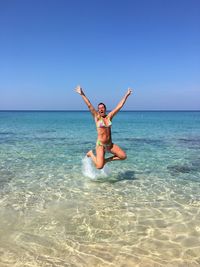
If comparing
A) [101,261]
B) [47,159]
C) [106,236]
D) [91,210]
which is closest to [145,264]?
[101,261]

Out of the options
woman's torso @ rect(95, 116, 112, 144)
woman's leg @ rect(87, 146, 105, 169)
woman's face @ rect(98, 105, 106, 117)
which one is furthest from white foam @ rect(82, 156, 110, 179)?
woman's face @ rect(98, 105, 106, 117)

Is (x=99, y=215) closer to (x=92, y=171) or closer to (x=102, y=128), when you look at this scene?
(x=102, y=128)

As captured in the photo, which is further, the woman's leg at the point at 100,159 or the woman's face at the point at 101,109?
the woman's leg at the point at 100,159

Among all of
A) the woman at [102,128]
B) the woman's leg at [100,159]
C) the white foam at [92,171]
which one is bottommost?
the white foam at [92,171]

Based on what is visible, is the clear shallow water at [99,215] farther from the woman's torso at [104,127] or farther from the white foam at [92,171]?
the woman's torso at [104,127]

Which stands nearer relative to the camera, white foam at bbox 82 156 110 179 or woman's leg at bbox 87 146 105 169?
woman's leg at bbox 87 146 105 169

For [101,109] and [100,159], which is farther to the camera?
[100,159]

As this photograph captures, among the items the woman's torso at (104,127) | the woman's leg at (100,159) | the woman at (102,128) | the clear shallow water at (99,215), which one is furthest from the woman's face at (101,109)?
the clear shallow water at (99,215)

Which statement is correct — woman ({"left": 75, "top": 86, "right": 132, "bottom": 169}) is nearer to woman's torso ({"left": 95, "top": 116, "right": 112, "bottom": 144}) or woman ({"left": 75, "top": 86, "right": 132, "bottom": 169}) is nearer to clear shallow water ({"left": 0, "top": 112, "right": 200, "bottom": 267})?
woman's torso ({"left": 95, "top": 116, "right": 112, "bottom": 144})

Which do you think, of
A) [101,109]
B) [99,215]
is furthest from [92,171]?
A: [99,215]

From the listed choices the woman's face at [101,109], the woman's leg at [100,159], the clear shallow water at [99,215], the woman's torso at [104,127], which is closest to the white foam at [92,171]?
the clear shallow water at [99,215]

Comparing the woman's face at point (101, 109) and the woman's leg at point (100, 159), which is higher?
the woman's face at point (101, 109)

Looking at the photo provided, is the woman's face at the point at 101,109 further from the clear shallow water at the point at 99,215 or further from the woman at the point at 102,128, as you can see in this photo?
the clear shallow water at the point at 99,215

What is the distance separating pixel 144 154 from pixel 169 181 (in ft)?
18.0
